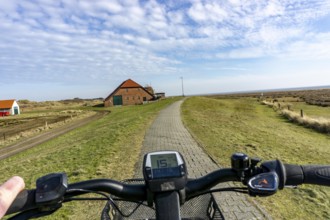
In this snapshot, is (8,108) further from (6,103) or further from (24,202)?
(24,202)

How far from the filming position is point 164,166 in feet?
4.60

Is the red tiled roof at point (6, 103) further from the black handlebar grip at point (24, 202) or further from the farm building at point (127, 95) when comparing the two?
the black handlebar grip at point (24, 202)

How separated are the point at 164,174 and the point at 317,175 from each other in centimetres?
93

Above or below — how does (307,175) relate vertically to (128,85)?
below

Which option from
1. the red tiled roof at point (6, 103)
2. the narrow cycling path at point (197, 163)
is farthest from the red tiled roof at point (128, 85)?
the narrow cycling path at point (197, 163)

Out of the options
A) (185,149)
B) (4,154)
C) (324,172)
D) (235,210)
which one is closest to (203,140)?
(185,149)

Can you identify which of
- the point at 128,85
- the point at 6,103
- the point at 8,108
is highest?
the point at 128,85

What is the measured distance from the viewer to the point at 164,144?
11.7 m

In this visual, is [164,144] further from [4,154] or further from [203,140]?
[4,154]

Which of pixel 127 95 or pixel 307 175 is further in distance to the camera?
pixel 127 95

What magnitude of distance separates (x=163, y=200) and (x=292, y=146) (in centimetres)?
1316

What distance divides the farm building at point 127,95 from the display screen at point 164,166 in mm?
64486

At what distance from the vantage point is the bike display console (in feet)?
4.44

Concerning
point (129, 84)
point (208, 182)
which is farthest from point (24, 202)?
point (129, 84)
